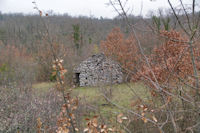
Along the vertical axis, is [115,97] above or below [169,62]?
below

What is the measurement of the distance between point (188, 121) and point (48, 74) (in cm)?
1862

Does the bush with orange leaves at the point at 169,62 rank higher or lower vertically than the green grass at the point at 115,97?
higher

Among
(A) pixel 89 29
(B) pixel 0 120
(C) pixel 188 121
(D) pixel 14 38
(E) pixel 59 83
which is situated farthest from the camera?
(D) pixel 14 38

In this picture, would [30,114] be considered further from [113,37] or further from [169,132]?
[113,37]

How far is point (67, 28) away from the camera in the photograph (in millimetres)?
40688

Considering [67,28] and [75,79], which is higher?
[67,28]

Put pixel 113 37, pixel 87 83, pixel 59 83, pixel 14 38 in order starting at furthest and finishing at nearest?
pixel 14 38 → pixel 113 37 → pixel 87 83 → pixel 59 83

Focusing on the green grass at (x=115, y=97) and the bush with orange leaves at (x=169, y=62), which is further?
the green grass at (x=115, y=97)

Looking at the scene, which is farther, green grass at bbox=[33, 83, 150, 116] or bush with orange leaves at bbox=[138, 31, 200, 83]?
green grass at bbox=[33, 83, 150, 116]

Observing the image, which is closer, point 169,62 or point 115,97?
point 169,62

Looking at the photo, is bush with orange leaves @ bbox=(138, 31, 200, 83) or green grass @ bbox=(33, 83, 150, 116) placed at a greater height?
bush with orange leaves @ bbox=(138, 31, 200, 83)

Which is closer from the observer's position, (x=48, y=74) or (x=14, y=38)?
(x=48, y=74)

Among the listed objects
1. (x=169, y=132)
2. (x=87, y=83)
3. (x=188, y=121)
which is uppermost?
(x=188, y=121)

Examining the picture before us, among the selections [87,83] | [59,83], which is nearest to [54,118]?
[59,83]
